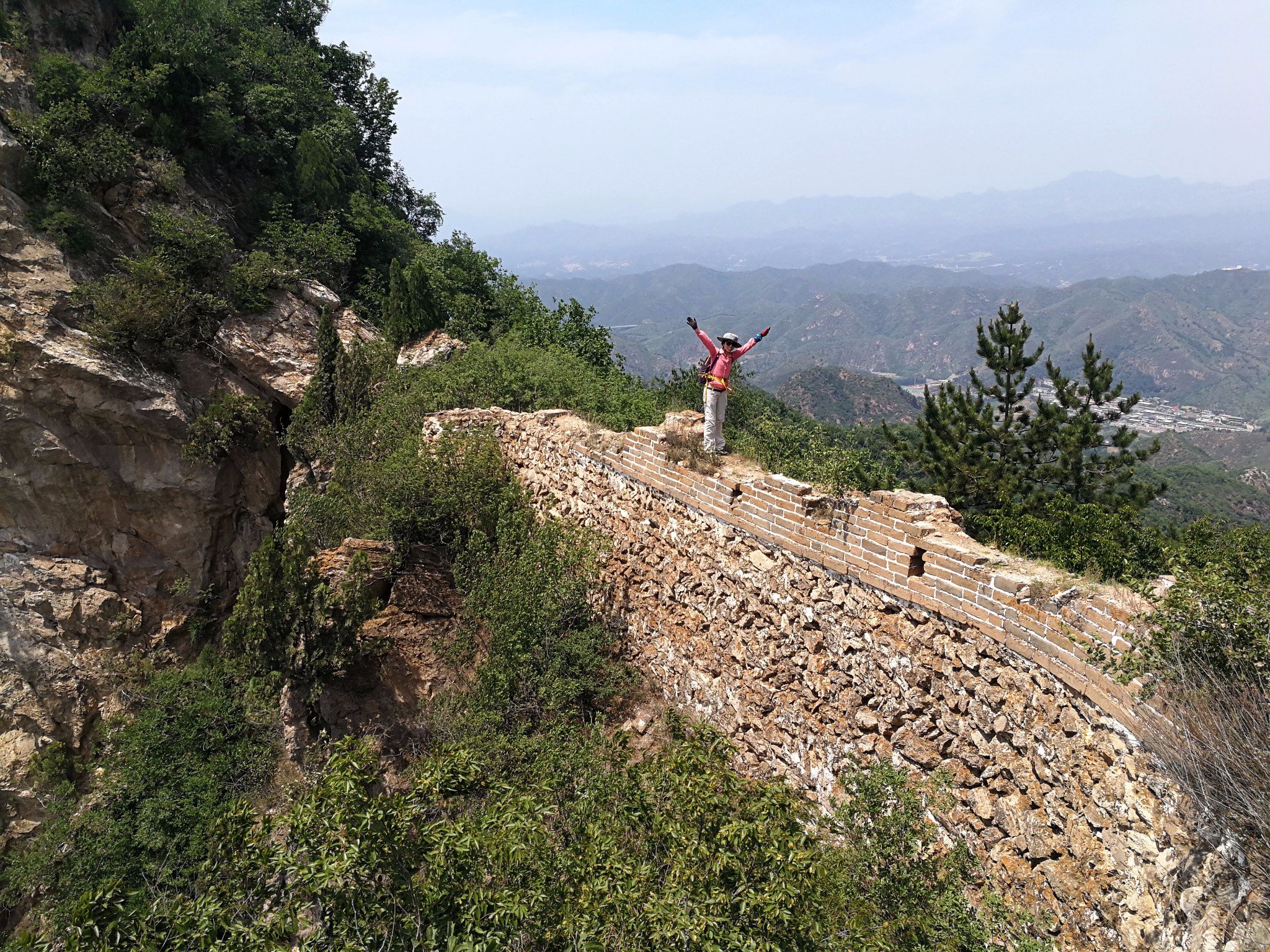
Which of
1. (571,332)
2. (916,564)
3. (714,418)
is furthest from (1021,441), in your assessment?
(571,332)

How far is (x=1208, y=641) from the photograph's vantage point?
10.8ft

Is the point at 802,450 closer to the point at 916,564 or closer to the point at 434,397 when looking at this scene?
the point at 916,564

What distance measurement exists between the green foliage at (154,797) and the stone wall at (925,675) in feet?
17.4

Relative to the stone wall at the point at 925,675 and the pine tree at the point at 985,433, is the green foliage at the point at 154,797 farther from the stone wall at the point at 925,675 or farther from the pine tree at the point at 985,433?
the pine tree at the point at 985,433

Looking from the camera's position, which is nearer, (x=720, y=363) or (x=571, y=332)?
(x=720, y=363)

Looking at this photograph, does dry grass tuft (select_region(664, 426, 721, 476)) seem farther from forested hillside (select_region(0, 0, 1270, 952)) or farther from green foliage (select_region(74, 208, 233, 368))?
green foliage (select_region(74, 208, 233, 368))

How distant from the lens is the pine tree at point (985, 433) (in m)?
12.4

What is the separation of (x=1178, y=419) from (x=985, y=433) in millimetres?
135106

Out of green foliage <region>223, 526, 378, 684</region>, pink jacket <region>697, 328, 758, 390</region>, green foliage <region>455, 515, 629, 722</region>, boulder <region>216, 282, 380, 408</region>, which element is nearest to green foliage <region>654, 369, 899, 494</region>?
pink jacket <region>697, 328, 758, 390</region>

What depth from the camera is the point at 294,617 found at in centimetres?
809

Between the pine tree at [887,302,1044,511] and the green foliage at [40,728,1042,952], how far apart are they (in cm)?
941

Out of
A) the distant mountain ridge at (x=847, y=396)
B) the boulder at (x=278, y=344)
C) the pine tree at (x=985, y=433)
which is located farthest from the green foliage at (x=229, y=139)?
the distant mountain ridge at (x=847, y=396)

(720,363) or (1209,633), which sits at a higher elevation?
(720,363)

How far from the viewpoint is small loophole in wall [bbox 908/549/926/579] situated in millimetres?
4910
